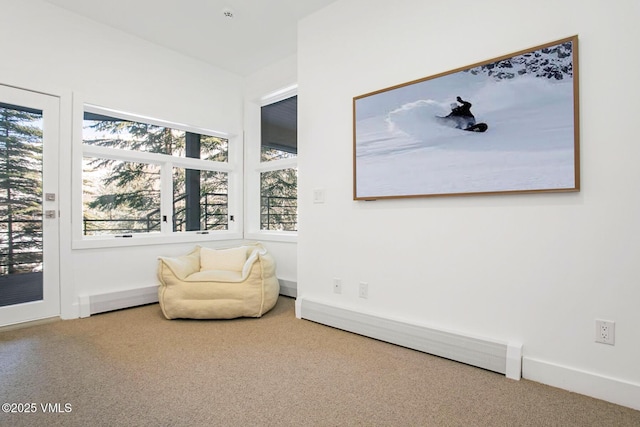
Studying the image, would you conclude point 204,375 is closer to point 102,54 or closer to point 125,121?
point 125,121

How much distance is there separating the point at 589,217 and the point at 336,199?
1.66 m

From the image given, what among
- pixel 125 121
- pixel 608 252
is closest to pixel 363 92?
pixel 608 252

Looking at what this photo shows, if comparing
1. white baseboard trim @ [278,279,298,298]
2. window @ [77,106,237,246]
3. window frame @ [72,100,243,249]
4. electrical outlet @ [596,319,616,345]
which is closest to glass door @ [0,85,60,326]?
window frame @ [72,100,243,249]

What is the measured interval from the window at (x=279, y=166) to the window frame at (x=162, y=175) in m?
0.32

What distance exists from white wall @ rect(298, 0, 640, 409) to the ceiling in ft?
1.17

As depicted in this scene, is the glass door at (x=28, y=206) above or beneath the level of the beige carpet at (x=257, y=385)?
above

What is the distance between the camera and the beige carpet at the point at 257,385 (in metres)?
1.50

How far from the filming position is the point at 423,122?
2256mm

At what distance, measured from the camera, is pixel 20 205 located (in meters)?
2.69

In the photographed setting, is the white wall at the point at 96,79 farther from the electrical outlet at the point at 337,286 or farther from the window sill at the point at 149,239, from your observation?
the electrical outlet at the point at 337,286

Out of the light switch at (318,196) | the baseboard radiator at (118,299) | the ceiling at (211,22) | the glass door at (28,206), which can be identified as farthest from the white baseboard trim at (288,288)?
the ceiling at (211,22)

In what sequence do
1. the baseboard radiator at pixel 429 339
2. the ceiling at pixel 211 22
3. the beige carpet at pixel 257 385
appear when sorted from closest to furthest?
the beige carpet at pixel 257 385, the baseboard radiator at pixel 429 339, the ceiling at pixel 211 22

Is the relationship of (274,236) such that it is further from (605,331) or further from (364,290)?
(605,331)

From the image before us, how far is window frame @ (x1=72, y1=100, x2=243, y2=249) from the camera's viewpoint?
297cm
